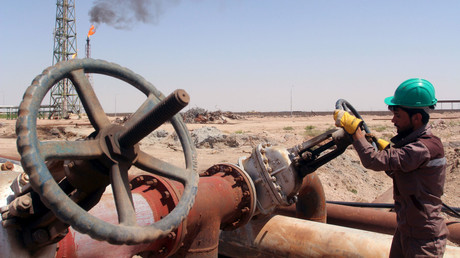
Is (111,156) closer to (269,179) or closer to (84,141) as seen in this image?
(84,141)

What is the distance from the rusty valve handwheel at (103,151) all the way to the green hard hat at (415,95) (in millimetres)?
1246

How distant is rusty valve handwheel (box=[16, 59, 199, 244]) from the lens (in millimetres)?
1341

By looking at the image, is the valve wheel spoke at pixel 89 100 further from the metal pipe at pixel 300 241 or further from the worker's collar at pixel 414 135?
the metal pipe at pixel 300 241

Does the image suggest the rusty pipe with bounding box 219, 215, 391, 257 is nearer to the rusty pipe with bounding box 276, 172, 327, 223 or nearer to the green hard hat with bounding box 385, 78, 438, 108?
the rusty pipe with bounding box 276, 172, 327, 223

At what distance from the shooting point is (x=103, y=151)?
163cm

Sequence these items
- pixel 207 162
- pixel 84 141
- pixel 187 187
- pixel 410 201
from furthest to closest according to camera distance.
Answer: pixel 207 162
pixel 410 201
pixel 187 187
pixel 84 141

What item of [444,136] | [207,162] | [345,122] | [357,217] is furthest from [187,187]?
[444,136]

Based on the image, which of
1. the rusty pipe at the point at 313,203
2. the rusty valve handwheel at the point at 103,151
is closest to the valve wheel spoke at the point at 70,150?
the rusty valve handwheel at the point at 103,151

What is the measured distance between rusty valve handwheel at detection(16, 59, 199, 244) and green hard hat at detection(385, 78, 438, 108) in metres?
1.25

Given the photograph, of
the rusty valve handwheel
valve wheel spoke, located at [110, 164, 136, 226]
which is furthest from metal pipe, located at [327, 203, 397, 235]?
valve wheel spoke, located at [110, 164, 136, 226]

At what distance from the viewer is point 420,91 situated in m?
2.29

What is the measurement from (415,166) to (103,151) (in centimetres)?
155

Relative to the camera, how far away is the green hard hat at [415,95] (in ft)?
7.52

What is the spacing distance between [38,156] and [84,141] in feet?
0.89
